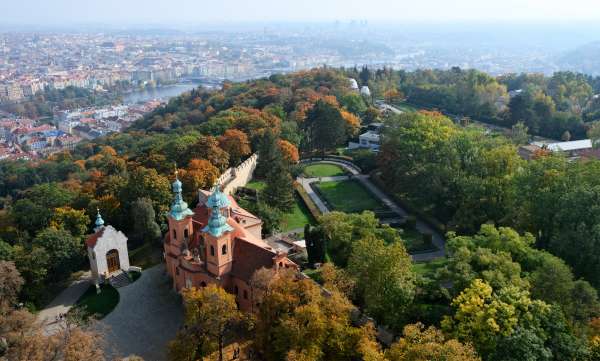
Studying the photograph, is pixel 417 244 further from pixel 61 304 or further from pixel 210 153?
pixel 61 304

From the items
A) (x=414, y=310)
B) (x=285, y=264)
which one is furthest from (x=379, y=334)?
(x=285, y=264)

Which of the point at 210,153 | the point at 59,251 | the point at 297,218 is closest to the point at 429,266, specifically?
the point at 297,218

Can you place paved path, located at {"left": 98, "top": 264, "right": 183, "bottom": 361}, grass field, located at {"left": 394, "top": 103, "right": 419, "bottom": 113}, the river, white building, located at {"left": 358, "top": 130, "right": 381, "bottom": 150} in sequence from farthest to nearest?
the river, grass field, located at {"left": 394, "top": 103, "right": 419, "bottom": 113}, white building, located at {"left": 358, "top": 130, "right": 381, "bottom": 150}, paved path, located at {"left": 98, "top": 264, "right": 183, "bottom": 361}

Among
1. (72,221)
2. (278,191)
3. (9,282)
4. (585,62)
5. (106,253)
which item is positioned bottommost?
(585,62)

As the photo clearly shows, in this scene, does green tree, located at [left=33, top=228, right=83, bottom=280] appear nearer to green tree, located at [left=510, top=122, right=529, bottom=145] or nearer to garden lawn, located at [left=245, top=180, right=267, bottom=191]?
garden lawn, located at [left=245, top=180, right=267, bottom=191]

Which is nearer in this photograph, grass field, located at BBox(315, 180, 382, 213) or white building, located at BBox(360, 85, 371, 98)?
grass field, located at BBox(315, 180, 382, 213)

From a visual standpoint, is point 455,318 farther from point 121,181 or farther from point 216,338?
point 121,181

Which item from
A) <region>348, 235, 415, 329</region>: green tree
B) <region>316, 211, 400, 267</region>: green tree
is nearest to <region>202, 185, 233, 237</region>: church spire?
<region>316, 211, 400, 267</region>: green tree
